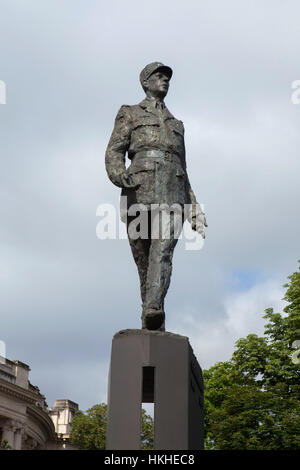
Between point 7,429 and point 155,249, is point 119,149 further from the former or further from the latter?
point 7,429

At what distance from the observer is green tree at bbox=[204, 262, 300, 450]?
3247 centimetres

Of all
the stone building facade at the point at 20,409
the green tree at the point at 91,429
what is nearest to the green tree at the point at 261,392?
the green tree at the point at 91,429

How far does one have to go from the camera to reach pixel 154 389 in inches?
307

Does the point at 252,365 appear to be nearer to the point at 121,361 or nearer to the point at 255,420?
the point at 255,420

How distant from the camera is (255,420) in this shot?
33.8m

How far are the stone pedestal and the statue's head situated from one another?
3540 millimetres

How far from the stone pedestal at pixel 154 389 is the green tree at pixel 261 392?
81.5ft

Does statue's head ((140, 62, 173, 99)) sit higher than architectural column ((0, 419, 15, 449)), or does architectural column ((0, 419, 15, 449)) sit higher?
statue's head ((140, 62, 173, 99))

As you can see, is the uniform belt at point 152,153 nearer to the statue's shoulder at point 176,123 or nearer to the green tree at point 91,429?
the statue's shoulder at point 176,123

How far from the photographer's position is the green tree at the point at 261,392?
107ft

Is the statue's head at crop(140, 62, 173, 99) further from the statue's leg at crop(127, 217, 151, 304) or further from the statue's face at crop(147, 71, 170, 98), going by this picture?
the statue's leg at crop(127, 217, 151, 304)

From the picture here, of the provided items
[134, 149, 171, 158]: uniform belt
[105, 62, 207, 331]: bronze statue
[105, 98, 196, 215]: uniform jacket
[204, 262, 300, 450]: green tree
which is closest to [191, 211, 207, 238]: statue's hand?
[105, 62, 207, 331]: bronze statue
